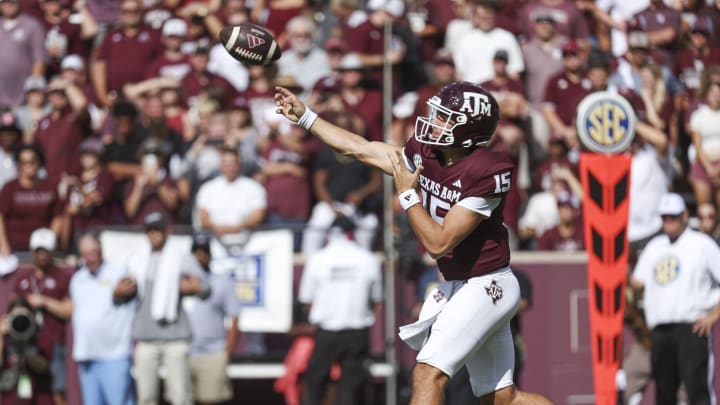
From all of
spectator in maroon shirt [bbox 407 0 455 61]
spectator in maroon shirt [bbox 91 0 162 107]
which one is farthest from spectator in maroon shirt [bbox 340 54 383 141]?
spectator in maroon shirt [bbox 91 0 162 107]

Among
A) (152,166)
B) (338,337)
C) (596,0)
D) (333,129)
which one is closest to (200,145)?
(152,166)

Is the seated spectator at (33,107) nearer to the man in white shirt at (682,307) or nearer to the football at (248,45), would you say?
the man in white shirt at (682,307)

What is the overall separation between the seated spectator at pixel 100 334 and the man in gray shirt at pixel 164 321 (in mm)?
133

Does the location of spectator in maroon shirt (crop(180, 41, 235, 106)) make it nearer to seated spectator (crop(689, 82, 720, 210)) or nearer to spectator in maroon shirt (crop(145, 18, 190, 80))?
spectator in maroon shirt (crop(145, 18, 190, 80))

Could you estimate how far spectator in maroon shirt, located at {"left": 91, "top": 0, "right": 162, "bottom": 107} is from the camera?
1524 cm

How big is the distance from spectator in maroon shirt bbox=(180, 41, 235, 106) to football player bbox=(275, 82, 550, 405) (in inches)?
280

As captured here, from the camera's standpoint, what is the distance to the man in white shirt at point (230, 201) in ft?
42.9

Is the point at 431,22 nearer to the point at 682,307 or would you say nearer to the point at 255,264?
the point at 255,264

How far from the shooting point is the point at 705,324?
11.1 metres

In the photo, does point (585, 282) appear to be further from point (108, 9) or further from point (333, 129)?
point (108, 9)

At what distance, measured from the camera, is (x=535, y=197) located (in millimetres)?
13438

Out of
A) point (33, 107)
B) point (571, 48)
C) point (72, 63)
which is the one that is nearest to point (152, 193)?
point (33, 107)

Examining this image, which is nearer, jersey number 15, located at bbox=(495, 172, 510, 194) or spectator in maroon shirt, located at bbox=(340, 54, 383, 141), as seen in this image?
jersey number 15, located at bbox=(495, 172, 510, 194)

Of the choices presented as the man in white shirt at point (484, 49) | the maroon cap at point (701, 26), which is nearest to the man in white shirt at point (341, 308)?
the man in white shirt at point (484, 49)
